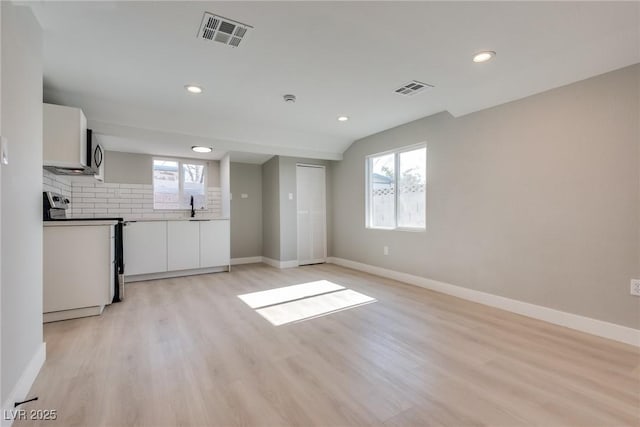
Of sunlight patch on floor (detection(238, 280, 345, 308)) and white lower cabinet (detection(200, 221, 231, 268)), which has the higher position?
white lower cabinet (detection(200, 221, 231, 268))

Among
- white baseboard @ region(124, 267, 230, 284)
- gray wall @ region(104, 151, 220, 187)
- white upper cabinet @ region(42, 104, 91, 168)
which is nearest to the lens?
white upper cabinet @ region(42, 104, 91, 168)

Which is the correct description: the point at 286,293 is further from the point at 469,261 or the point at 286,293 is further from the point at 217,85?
the point at 217,85

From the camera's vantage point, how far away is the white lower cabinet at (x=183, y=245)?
4.41 meters

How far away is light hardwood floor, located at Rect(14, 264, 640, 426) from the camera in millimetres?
1437

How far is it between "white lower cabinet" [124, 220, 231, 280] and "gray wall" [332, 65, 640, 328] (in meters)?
3.10

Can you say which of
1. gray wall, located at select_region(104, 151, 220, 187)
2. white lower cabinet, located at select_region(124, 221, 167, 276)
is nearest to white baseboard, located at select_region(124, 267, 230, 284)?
white lower cabinet, located at select_region(124, 221, 167, 276)

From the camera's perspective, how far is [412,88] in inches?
118

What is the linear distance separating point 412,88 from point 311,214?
3132 millimetres

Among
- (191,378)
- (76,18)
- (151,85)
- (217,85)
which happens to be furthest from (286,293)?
(76,18)

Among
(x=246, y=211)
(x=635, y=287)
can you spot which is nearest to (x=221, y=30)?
(x=635, y=287)

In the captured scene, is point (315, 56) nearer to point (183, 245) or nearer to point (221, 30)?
point (221, 30)

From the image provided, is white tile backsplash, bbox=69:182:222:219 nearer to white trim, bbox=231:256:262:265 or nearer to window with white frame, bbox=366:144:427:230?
white trim, bbox=231:256:262:265

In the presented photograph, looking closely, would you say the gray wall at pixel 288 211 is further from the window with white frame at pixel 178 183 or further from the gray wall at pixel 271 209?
the window with white frame at pixel 178 183

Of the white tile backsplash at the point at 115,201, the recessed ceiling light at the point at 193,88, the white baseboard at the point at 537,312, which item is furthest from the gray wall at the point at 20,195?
the white baseboard at the point at 537,312
